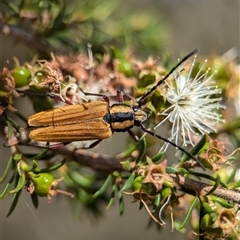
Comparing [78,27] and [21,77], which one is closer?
[21,77]

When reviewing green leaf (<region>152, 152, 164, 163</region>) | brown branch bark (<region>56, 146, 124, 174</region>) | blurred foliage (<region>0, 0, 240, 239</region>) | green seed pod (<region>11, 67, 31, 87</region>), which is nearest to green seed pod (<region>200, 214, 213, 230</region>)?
blurred foliage (<region>0, 0, 240, 239</region>)

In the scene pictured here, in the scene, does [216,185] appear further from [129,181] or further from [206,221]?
[129,181]

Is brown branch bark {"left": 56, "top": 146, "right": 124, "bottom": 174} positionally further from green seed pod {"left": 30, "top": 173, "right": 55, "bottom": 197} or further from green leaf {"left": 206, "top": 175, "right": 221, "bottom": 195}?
green leaf {"left": 206, "top": 175, "right": 221, "bottom": 195}

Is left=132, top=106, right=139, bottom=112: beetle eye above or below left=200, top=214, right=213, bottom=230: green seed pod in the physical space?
above

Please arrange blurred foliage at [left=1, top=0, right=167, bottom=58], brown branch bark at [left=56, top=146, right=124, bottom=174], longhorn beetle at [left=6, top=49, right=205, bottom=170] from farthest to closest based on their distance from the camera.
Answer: blurred foliage at [left=1, top=0, right=167, bottom=58] → brown branch bark at [left=56, top=146, right=124, bottom=174] → longhorn beetle at [left=6, top=49, right=205, bottom=170]

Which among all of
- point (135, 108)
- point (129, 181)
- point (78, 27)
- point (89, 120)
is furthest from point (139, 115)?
point (78, 27)

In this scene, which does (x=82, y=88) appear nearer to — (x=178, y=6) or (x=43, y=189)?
(x=43, y=189)

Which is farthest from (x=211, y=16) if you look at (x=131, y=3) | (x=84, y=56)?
(x=84, y=56)

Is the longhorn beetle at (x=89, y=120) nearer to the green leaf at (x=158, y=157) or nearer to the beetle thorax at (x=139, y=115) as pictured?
the beetle thorax at (x=139, y=115)
